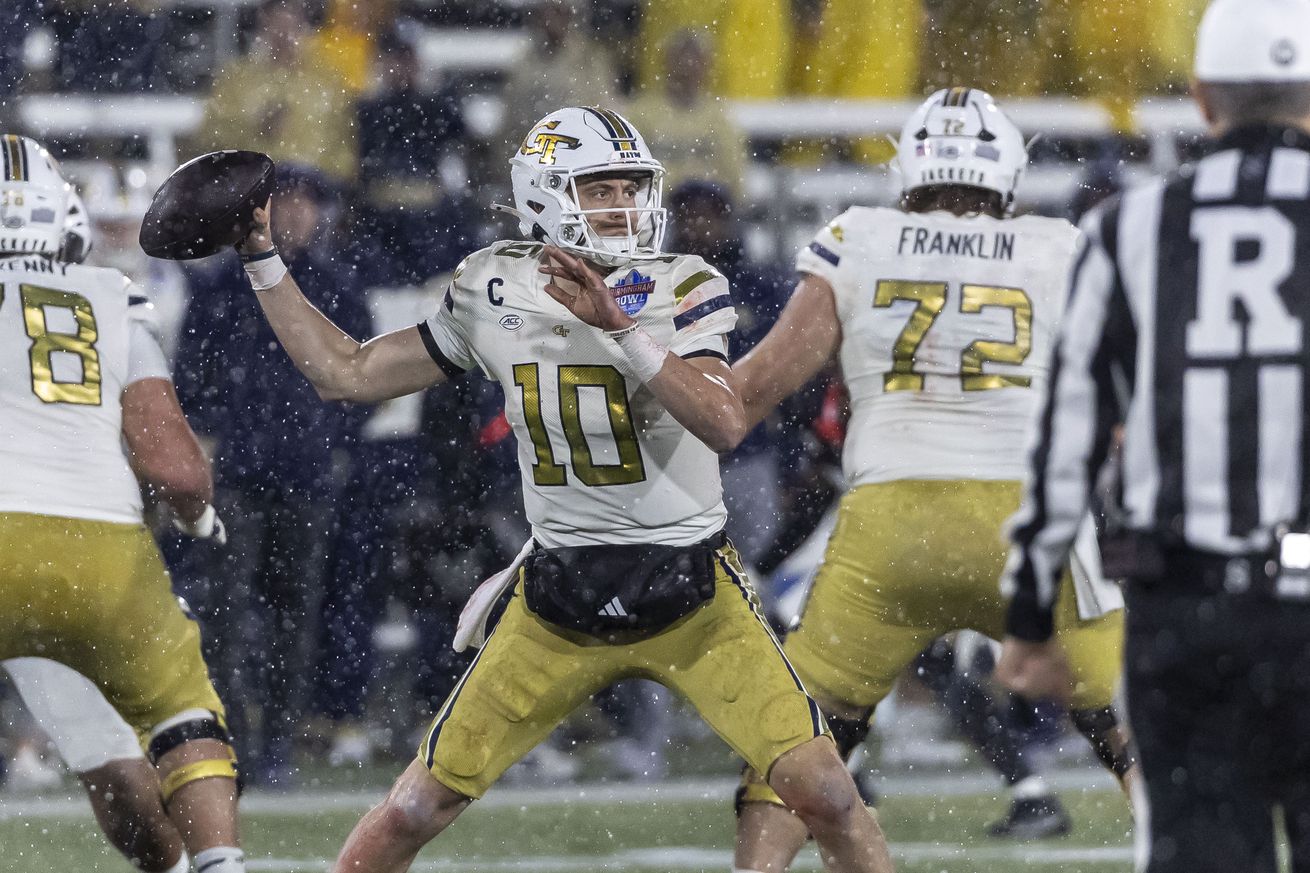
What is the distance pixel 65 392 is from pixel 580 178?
1.11 m

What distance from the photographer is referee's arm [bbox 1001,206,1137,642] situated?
9.50 feet

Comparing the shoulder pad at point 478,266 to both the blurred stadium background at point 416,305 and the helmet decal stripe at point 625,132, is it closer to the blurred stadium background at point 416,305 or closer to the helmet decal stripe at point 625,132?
the helmet decal stripe at point 625,132

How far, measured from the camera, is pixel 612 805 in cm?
675

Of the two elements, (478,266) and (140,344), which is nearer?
(478,266)

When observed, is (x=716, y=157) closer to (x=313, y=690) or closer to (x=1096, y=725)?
(x=313, y=690)

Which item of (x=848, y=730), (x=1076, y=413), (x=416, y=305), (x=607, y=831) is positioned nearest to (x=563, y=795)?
A: (x=607, y=831)

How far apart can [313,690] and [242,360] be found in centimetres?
111

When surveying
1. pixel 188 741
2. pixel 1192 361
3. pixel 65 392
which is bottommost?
pixel 188 741

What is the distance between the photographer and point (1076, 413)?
9.55 ft

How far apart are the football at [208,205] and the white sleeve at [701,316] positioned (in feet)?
2.77

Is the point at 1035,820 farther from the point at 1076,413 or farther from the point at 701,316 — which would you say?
the point at 1076,413

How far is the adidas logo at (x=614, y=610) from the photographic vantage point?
4180mm

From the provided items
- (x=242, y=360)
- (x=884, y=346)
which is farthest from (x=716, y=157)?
(x=884, y=346)

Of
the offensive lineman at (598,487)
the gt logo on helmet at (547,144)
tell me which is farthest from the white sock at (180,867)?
the gt logo on helmet at (547,144)
